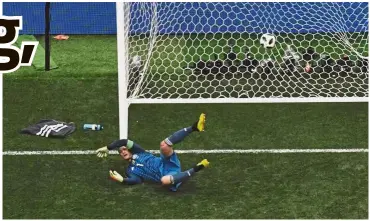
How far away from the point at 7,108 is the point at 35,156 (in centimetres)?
134

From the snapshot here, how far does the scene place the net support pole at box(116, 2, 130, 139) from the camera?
6.39m

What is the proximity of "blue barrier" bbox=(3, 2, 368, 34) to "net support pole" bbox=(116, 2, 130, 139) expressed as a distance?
701 millimetres

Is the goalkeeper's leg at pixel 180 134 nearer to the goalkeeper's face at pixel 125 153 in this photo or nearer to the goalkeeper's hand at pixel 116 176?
the goalkeeper's face at pixel 125 153

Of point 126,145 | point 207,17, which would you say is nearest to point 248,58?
point 207,17

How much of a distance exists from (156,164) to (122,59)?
108 centimetres

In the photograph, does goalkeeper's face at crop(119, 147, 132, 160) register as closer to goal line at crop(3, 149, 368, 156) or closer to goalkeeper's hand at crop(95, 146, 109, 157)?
goalkeeper's hand at crop(95, 146, 109, 157)

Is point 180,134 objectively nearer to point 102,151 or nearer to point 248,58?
point 102,151

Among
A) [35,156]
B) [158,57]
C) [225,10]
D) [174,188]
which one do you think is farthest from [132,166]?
[225,10]

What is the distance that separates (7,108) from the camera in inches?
309

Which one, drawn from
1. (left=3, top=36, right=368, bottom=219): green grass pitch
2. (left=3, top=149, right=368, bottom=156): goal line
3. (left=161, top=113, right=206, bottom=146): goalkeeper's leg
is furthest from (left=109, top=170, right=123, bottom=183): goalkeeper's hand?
(left=3, top=149, right=368, bottom=156): goal line

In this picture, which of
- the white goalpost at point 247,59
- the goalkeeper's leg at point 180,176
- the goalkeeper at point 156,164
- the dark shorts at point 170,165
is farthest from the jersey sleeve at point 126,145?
the white goalpost at point 247,59

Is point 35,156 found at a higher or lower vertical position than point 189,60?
lower

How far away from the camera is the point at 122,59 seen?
6547 mm

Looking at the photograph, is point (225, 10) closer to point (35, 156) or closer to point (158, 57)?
point (158, 57)
